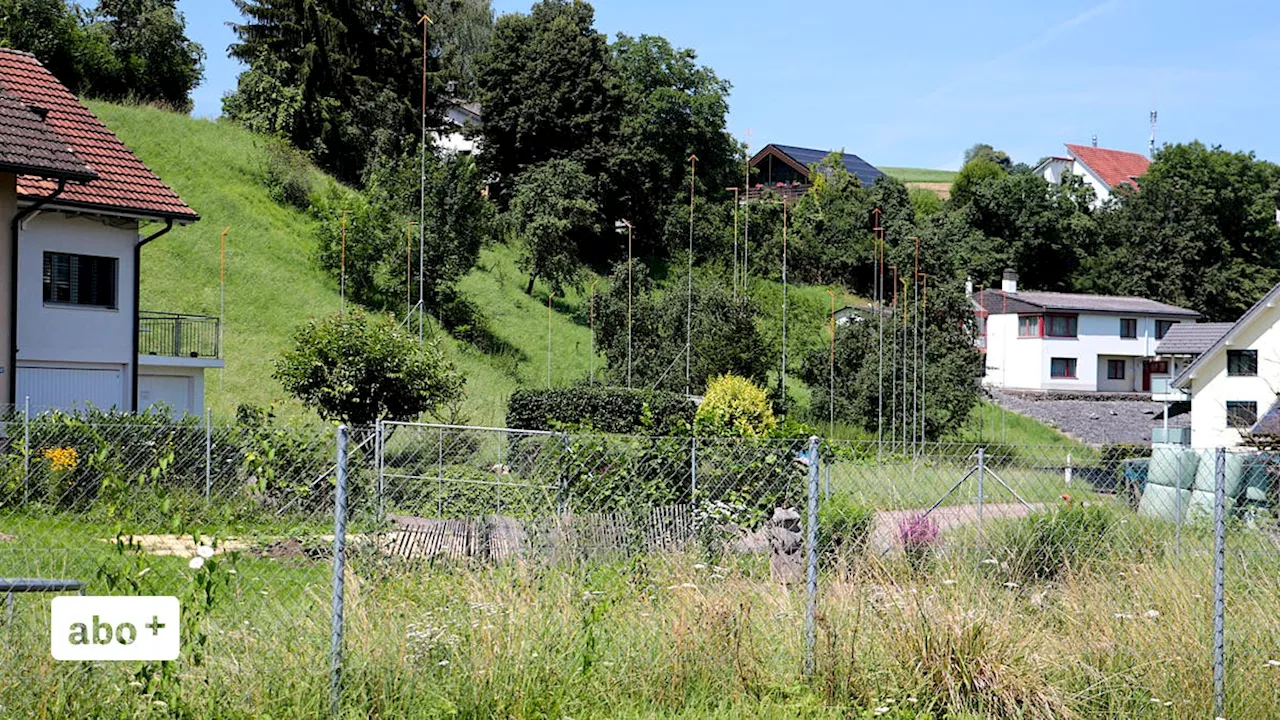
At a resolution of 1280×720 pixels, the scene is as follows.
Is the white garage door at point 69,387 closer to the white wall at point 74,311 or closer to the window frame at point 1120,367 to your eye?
the white wall at point 74,311

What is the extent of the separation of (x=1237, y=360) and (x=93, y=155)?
34.9 metres

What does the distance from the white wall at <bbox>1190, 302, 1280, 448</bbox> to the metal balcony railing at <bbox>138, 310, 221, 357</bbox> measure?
2996 cm

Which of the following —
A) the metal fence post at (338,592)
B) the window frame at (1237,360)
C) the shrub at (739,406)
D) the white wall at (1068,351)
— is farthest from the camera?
the white wall at (1068,351)

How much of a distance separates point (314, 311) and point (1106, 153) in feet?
224

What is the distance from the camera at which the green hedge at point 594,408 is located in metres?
25.5

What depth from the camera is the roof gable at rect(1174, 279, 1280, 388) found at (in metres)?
37.9

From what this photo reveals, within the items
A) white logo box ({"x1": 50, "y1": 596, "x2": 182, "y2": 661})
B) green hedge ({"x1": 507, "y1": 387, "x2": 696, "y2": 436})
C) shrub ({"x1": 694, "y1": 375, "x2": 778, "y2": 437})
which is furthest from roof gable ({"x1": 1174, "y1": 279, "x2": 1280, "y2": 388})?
white logo box ({"x1": 50, "y1": 596, "x2": 182, "y2": 661})

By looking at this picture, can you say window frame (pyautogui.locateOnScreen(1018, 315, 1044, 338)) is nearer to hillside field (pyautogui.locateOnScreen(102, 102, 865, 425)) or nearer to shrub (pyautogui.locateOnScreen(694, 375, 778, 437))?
hillside field (pyautogui.locateOnScreen(102, 102, 865, 425))

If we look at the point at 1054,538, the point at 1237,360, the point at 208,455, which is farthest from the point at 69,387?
the point at 1237,360

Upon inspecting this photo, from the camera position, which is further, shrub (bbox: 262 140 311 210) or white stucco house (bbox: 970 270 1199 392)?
white stucco house (bbox: 970 270 1199 392)

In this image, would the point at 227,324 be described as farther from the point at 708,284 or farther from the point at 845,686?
the point at 845,686

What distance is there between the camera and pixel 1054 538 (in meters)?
8.79

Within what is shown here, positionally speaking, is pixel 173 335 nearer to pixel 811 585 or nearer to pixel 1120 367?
pixel 811 585

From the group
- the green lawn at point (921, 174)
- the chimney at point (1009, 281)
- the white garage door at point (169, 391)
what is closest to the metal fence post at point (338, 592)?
the white garage door at point (169, 391)
